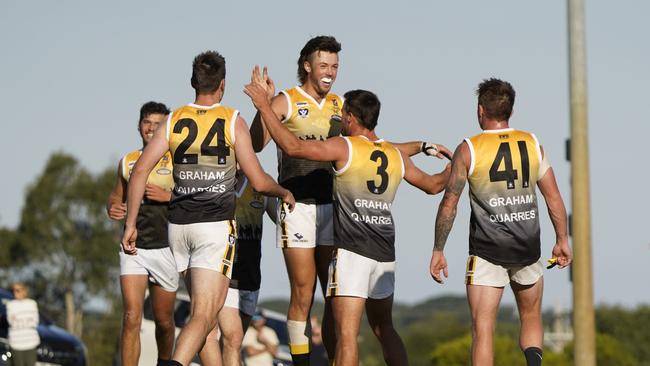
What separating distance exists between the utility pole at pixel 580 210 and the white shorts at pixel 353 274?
2.03 m

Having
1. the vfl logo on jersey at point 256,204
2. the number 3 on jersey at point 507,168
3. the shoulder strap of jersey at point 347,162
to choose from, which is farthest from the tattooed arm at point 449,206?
the vfl logo on jersey at point 256,204

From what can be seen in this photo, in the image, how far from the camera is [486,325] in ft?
38.6

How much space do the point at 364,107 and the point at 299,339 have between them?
2481 mm

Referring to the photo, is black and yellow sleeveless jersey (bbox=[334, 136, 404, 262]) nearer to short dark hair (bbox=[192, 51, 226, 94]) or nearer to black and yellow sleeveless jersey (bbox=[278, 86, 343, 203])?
black and yellow sleeveless jersey (bbox=[278, 86, 343, 203])

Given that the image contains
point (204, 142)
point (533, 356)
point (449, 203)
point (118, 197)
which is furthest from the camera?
point (118, 197)

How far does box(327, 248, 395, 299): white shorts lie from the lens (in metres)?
12.1

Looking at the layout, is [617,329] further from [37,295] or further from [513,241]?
[513,241]

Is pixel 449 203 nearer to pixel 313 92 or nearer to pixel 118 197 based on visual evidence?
pixel 313 92

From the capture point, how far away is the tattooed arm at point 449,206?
38.7 ft

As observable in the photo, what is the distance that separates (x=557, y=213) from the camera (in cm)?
1205

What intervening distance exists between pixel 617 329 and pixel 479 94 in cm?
10601

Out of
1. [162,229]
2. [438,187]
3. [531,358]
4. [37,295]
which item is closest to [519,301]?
[531,358]

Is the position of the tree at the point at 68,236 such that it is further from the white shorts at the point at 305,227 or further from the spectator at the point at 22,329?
the white shorts at the point at 305,227

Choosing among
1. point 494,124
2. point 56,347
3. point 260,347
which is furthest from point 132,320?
point 56,347
